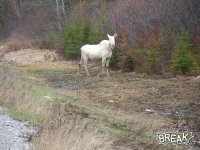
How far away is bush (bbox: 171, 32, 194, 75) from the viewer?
794 inches

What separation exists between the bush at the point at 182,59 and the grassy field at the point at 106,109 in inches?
40.2

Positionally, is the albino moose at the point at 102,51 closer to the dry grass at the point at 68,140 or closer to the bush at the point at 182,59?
the bush at the point at 182,59

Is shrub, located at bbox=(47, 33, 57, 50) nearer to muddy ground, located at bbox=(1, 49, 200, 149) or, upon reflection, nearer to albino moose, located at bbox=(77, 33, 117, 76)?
albino moose, located at bbox=(77, 33, 117, 76)

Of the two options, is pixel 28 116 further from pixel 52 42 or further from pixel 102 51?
pixel 52 42

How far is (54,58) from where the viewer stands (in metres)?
32.5

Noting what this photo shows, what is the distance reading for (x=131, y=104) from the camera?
46.9 ft

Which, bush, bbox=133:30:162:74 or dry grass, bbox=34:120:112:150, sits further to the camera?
bush, bbox=133:30:162:74

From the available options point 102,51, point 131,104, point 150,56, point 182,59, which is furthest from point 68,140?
point 102,51

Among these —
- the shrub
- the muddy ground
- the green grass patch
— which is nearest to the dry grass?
the muddy ground

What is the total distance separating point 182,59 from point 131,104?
21.8ft

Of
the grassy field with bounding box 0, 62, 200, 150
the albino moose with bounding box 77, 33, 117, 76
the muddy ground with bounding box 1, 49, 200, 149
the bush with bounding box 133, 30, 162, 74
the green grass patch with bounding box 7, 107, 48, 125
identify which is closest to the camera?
the grassy field with bounding box 0, 62, 200, 150

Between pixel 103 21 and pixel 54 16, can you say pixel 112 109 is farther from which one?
pixel 54 16

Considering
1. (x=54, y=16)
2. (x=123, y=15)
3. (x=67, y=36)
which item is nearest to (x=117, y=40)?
(x=123, y=15)

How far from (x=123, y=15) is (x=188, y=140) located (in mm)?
17610
